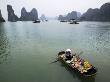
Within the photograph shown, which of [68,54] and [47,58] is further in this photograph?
[47,58]

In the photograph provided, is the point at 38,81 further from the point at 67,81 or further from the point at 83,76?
the point at 83,76

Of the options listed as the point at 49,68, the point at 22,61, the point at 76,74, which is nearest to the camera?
the point at 76,74

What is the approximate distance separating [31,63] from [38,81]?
33.7ft

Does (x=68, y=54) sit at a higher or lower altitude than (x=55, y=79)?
higher

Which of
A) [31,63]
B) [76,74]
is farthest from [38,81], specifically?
[31,63]

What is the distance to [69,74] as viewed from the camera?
104ft

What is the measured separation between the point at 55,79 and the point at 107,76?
399 inches

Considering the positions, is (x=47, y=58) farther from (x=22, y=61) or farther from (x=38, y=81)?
(x=38, y=81)

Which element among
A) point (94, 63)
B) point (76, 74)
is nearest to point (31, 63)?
point (76, 74)

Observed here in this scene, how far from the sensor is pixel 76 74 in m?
31.0

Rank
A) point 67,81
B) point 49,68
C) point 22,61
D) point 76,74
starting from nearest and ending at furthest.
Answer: point 67,81
point 76,74
point 49,68
point 22,61

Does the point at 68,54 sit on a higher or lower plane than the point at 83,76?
higher

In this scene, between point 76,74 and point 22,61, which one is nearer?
point 76,74

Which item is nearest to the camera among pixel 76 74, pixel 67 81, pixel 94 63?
pixel 67 81
